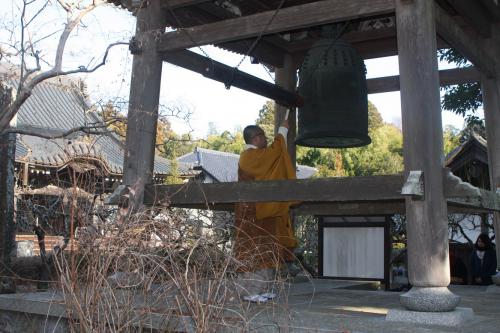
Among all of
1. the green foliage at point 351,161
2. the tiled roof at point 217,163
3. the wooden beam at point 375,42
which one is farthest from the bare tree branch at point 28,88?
the green foliage at point 351,161

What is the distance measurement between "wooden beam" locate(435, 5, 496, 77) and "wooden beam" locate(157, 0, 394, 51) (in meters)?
0.53

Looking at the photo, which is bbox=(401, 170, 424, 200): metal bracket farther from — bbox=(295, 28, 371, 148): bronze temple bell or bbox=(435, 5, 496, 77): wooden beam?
bbox=(295, 28, 371, 148): bronze temple bell

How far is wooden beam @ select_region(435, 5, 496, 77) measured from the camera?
16.0ft

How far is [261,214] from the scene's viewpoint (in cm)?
557

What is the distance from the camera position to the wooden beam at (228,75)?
5.70 m

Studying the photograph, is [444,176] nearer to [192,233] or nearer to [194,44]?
[192,233]

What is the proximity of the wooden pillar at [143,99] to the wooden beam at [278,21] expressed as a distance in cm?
15

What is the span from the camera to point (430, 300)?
3.93m

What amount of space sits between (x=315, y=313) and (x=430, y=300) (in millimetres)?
874

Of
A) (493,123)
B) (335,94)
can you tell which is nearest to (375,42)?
(335,94)

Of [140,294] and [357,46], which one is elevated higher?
[357,46]

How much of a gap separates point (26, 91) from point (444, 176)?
3444 mm

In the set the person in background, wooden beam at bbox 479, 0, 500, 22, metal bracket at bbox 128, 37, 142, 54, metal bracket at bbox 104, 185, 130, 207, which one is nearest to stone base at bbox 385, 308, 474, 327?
metal bracket at bbox 104, 185, 130, 207

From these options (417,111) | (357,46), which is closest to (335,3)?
(417,111)
